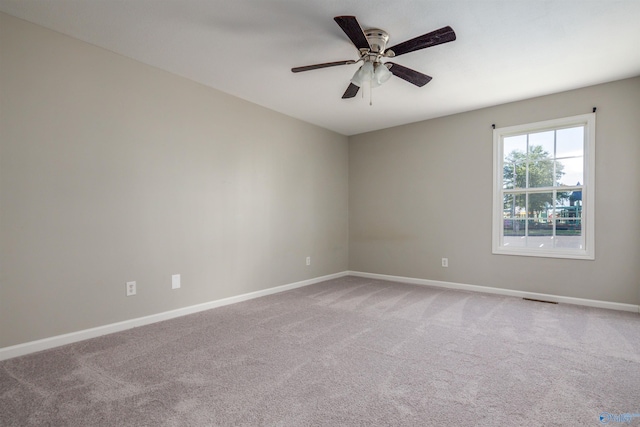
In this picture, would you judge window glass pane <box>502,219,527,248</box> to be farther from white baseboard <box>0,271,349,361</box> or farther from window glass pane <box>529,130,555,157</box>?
white baseboard <box>0,271,349,361</box>

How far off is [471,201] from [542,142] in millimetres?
1081

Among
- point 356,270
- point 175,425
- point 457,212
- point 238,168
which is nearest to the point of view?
point 175,425

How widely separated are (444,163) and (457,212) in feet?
2.40

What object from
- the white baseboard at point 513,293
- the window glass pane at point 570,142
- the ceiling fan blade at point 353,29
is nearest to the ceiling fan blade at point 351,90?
the ceiling fan blade at point 353,29

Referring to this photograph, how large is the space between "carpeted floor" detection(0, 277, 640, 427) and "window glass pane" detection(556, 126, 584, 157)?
183 centimetres

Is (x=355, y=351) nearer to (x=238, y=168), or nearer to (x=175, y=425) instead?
(x=175, y=425)

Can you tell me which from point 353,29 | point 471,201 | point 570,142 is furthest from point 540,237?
point 353,29

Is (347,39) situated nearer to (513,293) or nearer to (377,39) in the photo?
(377,39)

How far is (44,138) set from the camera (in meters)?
2.50

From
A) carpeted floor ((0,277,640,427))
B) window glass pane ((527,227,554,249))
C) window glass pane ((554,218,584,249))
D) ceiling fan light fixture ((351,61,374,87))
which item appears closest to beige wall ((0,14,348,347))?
carpeted floor ((0,277,640,427))

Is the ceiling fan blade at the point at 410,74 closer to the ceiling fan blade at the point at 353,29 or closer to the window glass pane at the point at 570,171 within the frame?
the ceiling fan blade at the point at 353,29

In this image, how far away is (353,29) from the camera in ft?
6.95

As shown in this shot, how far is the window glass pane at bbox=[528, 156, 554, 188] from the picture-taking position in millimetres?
4000

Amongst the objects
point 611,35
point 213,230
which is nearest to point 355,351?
point 213,230
